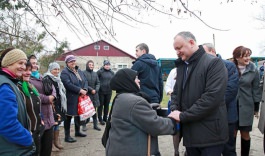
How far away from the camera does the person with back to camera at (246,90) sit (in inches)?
140

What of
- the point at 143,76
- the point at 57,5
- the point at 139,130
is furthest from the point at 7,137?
the point at 143,76

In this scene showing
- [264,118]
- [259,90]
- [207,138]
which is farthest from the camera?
[259,90]

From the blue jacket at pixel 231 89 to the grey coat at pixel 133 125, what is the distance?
1331mm

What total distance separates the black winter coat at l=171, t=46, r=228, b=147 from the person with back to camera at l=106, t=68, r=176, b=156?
0.22m

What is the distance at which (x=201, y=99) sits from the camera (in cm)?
226

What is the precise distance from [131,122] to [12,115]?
3.37 feet

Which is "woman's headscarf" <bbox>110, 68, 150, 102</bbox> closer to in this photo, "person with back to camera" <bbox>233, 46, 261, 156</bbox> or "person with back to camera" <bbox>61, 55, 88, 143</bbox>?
"person with back to camera" <bbox>233, 46, 261, 156</bbox>

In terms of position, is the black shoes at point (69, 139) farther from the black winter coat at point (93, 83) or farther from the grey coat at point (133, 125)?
the grey coat at point (133, 125)

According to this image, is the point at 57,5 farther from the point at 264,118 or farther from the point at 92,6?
the point at 264,118

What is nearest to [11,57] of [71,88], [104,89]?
[71,88]

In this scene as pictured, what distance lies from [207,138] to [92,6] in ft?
6.12

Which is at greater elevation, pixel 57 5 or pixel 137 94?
pixel 57 5

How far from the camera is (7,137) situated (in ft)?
6.98

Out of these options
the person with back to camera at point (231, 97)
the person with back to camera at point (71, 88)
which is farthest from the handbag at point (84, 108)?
the person with back to camera at point (231, 97)
